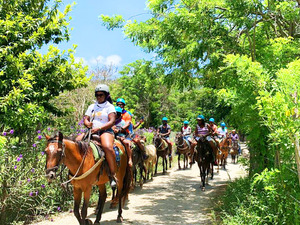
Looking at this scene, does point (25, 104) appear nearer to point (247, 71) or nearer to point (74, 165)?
point (74, 165)

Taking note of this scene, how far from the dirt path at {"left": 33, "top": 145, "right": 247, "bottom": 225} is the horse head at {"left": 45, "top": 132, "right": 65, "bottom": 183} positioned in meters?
2.64

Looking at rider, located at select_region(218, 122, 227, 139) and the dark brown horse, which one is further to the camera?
rider, located at select_region(218, 122, 227, 139)

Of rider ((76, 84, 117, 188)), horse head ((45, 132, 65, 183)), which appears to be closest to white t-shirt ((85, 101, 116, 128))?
rider ((76, 84, 117, 188))

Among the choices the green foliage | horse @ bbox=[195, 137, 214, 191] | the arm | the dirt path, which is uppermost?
the arm

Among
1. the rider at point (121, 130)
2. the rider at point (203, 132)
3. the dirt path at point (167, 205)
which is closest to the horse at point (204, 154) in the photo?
the rider at point (203, 132)

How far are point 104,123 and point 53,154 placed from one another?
1.65 meters

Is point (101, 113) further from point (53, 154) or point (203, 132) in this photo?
point (203, 132)

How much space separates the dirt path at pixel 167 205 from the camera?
7.08m

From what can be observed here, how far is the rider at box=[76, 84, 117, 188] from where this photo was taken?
19.6 ft

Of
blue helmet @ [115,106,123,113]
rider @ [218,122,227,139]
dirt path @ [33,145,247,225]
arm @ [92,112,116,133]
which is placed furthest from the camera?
rider @ [218,122,227,139]

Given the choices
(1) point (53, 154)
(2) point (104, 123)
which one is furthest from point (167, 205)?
(1) point (53, 154)

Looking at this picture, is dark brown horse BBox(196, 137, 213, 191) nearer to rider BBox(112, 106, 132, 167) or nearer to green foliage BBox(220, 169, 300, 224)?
rider BBox(112, 106, 132, 167)

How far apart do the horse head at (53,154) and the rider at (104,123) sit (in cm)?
102

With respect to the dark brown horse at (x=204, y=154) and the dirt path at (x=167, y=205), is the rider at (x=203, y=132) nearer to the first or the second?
the dark brown horse at (x=204, y=154)
